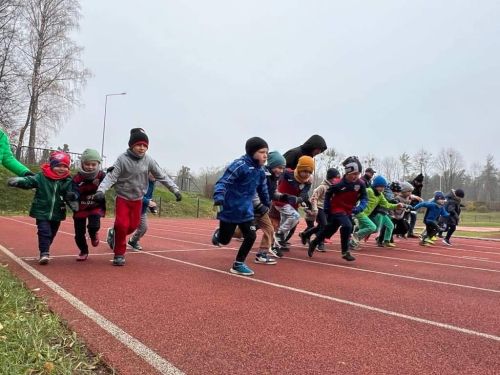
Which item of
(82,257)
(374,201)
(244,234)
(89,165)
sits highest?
(89,165)

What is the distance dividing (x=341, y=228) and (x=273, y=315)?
3.97 meters

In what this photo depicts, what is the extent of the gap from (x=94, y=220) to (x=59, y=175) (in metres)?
0.86

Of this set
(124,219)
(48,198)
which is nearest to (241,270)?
(124,219)

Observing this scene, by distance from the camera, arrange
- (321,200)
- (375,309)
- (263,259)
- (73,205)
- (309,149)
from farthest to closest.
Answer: (321,200)
(309,149)
(263,259)
(73,205)
(375,309)

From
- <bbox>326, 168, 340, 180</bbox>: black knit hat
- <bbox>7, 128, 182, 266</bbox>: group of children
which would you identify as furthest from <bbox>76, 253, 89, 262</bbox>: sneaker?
<bbox>326, 168, 340, 180</bbox>: black knit hat

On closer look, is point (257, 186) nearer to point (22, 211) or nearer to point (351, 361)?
point (351, 361)

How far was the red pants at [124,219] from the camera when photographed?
5902mm

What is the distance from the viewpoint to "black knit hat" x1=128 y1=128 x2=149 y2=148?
6.03 m

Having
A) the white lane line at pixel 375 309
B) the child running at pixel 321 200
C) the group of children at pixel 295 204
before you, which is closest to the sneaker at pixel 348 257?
the group of children at pixel 295 204

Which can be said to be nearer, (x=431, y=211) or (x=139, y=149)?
(x=139, y=149)

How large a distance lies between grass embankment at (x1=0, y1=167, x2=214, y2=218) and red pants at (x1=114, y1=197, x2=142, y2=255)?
1718 cm

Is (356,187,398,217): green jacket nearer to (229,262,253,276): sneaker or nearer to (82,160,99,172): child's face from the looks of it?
(229,262,253,276): sneaker

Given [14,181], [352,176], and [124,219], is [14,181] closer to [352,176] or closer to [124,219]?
[124,219]

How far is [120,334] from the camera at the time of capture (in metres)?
2.99
